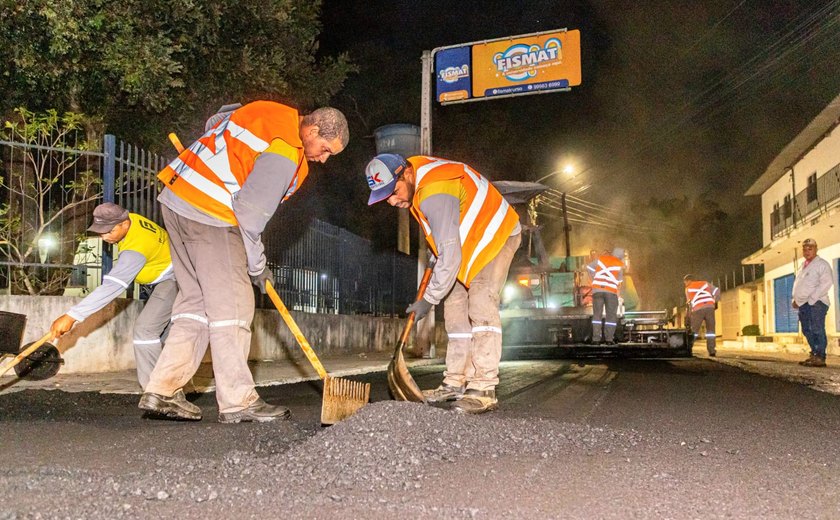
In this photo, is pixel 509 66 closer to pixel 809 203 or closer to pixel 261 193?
pixel 261 193

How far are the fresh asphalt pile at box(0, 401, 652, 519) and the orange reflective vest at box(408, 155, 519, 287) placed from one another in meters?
1.41

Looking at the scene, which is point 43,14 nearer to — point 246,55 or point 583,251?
point 246,55

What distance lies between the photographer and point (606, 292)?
10.8m

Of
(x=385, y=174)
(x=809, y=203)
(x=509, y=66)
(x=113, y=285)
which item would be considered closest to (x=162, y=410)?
(x=113, y=285)

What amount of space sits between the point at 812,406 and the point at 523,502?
343 cm

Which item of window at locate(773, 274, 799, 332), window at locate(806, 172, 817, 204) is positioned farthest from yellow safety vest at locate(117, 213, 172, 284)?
window at locate(773, 274, 799, 332)

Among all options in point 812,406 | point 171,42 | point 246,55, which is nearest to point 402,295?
point 246,55

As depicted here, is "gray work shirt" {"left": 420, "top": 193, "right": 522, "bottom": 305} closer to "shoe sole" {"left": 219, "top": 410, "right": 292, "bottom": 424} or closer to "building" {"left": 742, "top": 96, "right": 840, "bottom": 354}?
"shoe sole" {"left": 219, "top": 410, "right": 292, "bottom": 424}

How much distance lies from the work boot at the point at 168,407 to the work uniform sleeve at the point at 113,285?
0.90 metres

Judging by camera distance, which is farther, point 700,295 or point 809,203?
point 809,203

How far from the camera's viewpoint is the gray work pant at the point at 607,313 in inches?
427

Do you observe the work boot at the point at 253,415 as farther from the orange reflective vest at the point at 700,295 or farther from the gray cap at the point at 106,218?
the orange reflective vest at the point at 700,295

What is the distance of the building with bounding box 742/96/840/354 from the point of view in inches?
720

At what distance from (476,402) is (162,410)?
1.79 meters
